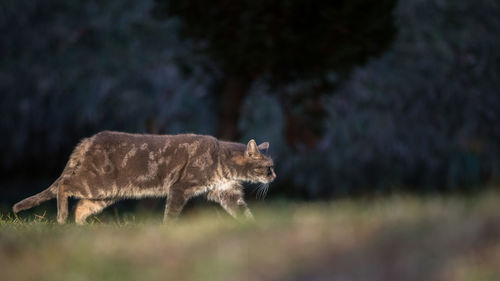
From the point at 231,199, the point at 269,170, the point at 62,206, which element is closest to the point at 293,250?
the point at 231,199

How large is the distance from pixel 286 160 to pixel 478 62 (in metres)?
5.40

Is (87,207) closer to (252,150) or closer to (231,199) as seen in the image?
(231,199)

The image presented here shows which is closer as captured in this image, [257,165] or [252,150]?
[252,150]

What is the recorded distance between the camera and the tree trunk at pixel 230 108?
45.3 ft

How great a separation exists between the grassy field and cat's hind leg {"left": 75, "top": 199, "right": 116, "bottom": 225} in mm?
2355

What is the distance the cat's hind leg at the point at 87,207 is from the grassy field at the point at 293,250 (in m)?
2.36

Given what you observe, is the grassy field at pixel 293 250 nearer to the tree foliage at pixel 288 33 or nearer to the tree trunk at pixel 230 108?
the tree foliage at pixel 288 33

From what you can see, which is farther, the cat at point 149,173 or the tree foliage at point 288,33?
the tree foliage at point 288,33

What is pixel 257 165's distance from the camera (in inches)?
305

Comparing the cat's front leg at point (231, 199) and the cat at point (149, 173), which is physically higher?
the cat at point (149, 173)

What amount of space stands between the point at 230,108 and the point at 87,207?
261 inches

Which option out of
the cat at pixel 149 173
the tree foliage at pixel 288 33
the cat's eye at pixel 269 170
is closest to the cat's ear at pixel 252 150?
the cat at pixel 149 173

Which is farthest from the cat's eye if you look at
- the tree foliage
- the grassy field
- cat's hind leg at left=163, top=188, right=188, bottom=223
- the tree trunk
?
the tree trunk

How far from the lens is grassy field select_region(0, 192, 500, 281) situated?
153 inches
